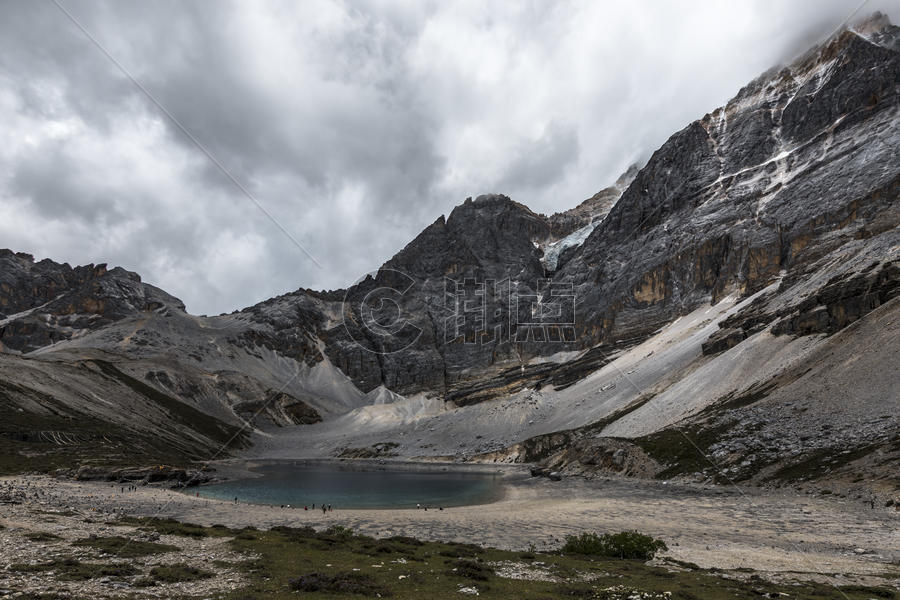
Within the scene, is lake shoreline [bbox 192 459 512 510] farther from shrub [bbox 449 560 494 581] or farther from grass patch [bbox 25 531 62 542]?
shrub [bbox 449 560 494 581]

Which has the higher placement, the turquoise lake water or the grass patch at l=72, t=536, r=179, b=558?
the grass patch at l=72, t=536, r=179, b=558

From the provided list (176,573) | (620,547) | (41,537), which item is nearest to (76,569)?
(176,573)

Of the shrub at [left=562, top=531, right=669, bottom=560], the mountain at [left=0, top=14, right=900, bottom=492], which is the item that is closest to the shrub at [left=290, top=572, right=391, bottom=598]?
the shrub at [left=562, top=531, right=669, bottom=560]

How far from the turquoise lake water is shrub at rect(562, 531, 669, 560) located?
35.0 m

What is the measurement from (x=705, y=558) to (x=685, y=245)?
625ft

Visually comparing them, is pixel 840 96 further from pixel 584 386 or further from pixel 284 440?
pixel 284 440

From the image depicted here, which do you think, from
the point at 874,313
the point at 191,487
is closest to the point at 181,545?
the point at 191,487

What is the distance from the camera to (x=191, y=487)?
75.5 metres

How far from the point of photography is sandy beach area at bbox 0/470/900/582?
90.6ft

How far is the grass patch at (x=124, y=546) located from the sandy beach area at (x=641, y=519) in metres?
12.2

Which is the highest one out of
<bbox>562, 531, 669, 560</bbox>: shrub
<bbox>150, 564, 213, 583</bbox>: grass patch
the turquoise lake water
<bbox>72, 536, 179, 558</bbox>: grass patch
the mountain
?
the mountain

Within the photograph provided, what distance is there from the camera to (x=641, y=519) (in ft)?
141

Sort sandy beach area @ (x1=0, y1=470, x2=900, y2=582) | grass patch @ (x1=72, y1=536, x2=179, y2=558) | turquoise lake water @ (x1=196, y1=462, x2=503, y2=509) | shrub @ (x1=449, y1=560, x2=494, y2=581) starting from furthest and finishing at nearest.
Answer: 1. turquoise lake water @ (x1=196, y1=462, x2=503, y2=509)
2. sandy beach area @ (x1=0, y1=470, x2=900, y2=582)
3. grass patch @ (x1=72, y1=536, x2=179, y2=558)
4. shrub @ (x1=449, y1=560, x2=494, y2=581)

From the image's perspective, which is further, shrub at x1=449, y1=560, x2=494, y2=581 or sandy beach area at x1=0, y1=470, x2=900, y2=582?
sandy beach area at x1=0, y1=470, x2=900, y2=582
